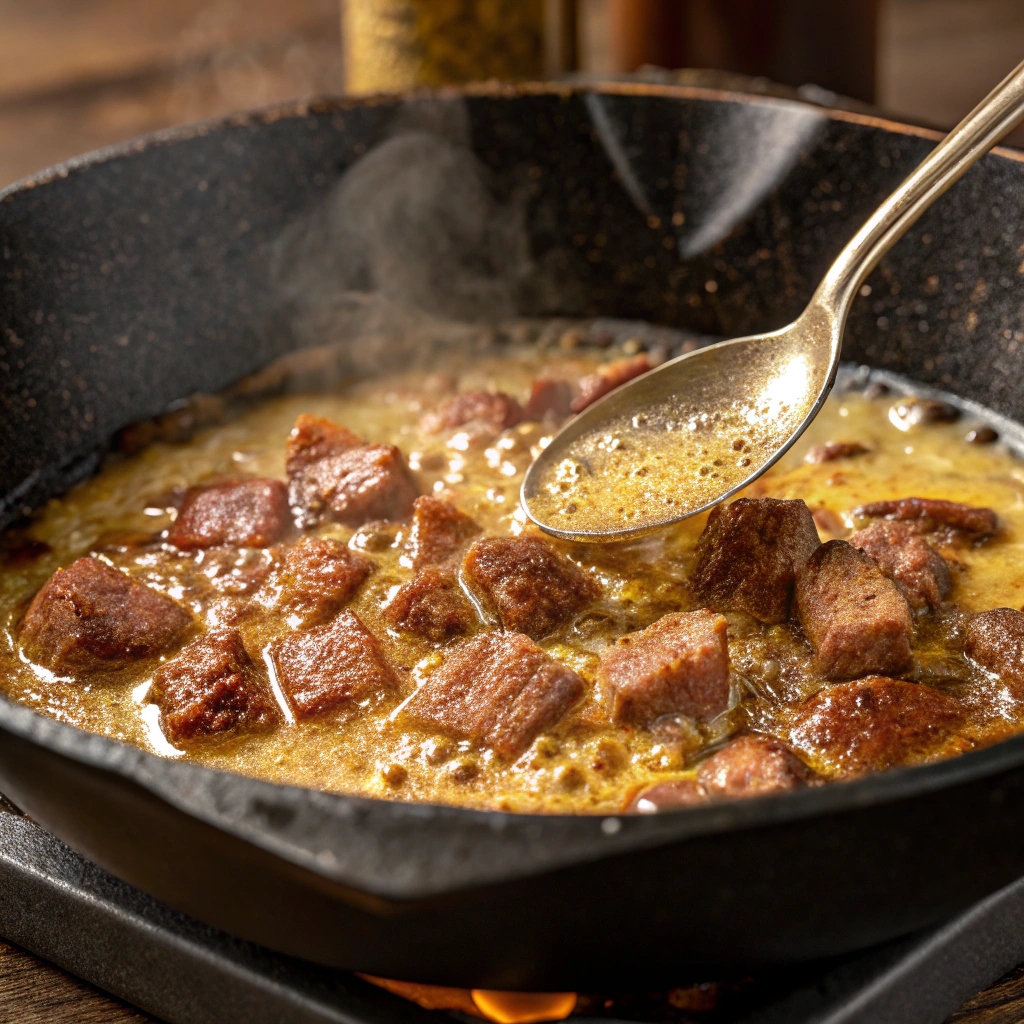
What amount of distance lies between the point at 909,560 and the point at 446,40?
7.36ft

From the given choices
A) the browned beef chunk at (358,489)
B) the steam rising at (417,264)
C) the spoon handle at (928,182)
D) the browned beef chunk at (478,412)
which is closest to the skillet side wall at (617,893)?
the browned beef chunk at (358,489)

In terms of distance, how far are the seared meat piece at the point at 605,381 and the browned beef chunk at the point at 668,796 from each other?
100 centimetres

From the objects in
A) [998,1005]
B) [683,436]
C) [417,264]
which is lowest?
[998,1005]

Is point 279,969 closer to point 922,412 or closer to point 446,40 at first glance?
point 922,412

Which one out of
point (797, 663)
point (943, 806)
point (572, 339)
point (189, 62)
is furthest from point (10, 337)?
point (189, 62)

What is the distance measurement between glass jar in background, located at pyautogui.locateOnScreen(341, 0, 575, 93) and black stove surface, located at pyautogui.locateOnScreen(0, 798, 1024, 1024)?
8.16ft

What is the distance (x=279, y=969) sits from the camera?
141 cm

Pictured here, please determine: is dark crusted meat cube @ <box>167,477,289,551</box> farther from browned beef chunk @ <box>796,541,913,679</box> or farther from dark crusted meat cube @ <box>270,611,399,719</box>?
browned beef chunk @ <box>796,541,913,679</box>

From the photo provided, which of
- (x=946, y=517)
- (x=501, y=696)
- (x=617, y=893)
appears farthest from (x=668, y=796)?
(x=946, y=517)

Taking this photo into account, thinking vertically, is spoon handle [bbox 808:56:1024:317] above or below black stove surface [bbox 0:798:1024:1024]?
above

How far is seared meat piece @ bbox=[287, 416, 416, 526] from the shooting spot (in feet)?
6.93

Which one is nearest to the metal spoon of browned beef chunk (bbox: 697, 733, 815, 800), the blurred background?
browned beef chunk (bbox: 697, 733, 815, 800)

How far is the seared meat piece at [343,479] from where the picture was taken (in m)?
2.11

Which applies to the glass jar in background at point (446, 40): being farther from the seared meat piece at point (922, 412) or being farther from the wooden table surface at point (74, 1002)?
the wooden table surface at point (74, 1002)
